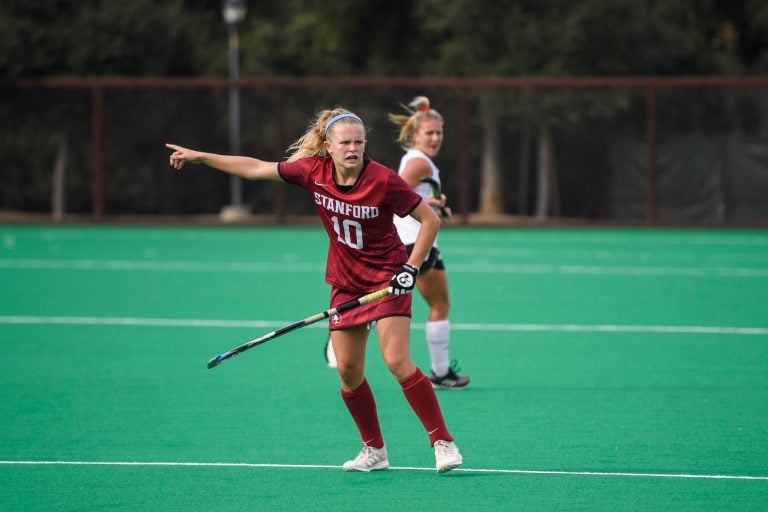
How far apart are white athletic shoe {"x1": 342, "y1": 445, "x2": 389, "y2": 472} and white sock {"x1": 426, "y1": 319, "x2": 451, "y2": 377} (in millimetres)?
2300

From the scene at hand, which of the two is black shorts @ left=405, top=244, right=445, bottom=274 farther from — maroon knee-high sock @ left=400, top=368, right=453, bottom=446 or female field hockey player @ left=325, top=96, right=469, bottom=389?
maroon knee-high sock @ left=400, top=368, right=453, bottom=446

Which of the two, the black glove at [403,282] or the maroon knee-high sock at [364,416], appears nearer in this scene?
the black glove at [403,282]

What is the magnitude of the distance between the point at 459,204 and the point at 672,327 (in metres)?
13.9

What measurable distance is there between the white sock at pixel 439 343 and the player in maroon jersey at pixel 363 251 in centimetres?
225

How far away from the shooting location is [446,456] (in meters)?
6.12

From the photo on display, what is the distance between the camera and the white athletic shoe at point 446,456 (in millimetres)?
6098

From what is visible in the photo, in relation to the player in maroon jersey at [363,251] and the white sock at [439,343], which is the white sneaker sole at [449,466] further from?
the white sock at [439,343]

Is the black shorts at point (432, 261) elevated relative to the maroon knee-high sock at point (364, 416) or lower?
elevated

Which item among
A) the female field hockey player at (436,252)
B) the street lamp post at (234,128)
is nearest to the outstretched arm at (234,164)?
the female field hockey player at (436,252)

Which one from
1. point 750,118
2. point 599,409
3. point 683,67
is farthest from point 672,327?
point 683,67

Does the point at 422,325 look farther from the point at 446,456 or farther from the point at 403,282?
the point at 403,282

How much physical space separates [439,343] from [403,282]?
9.03 feet

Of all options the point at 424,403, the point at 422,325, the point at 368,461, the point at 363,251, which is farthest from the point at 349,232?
the point at 422,325

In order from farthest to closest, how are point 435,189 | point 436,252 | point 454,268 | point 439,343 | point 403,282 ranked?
point 454,268 < point 435,189 < point 439,343 < point 436,252 < point 403,282
